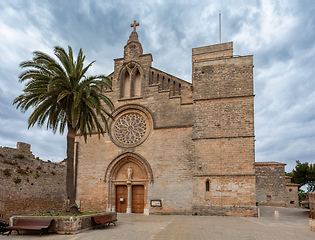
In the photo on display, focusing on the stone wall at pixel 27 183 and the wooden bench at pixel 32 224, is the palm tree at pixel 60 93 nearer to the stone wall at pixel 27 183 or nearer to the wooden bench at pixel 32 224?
the wooden bench at pixel 32 224

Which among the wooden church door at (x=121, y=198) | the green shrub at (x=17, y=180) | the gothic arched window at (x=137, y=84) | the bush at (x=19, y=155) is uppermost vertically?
the gothic arched window at (x=137, y=84)

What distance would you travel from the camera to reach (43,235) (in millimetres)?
10055

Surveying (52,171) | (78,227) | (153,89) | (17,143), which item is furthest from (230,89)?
(17,143)

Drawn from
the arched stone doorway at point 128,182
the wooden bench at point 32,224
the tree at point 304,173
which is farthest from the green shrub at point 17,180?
the tree at point 304,173

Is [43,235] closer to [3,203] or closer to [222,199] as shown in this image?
[3,203]

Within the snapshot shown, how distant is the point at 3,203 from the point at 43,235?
29.1 feet

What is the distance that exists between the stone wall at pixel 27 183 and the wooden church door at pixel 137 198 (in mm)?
6794

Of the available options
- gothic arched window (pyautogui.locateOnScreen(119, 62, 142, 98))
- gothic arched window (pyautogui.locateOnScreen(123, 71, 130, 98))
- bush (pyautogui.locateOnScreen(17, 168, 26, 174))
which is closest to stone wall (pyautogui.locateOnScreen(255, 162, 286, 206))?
gothic arched window (pyautogui.locateOnScreen(119, 62, 142, 98))

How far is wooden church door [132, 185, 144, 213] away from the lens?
1947 cm

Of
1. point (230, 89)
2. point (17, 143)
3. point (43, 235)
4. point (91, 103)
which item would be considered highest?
point (230, 89)

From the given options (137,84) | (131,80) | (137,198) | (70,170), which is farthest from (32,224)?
(137,84)

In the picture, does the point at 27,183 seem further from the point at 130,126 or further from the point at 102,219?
the point at 102,219

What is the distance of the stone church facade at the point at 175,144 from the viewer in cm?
1756

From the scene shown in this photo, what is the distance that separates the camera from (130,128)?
814 inches
